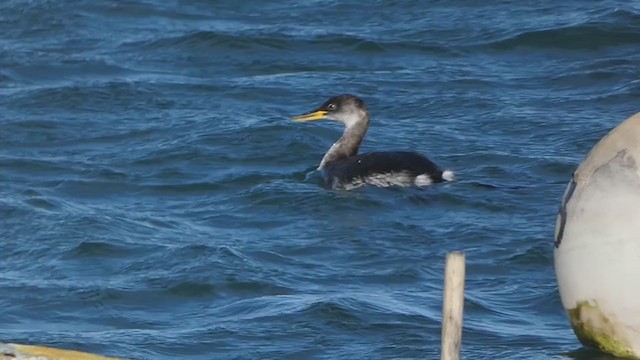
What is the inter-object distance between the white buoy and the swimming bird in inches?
237

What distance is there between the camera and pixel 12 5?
22922 mm

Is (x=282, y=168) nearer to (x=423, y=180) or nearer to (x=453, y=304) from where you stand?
(x=423, y=180)

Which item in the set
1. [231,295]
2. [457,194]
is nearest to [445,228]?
[457,194]

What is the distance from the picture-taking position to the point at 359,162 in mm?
15695

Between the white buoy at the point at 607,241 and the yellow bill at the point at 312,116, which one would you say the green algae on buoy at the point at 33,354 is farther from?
the yellow bill at the point at 312,116

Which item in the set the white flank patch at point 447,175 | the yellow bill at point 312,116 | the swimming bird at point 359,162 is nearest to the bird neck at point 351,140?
the swimming bird at point 359,162

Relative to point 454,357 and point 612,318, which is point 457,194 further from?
point 454,357

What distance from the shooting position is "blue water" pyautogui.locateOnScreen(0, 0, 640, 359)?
11.3 meters

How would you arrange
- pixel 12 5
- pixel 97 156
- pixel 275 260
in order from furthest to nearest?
pixel 12 5, pixel 97 156, pixel 275 260

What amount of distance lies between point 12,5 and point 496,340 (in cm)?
1355

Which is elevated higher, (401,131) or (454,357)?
(454,357)

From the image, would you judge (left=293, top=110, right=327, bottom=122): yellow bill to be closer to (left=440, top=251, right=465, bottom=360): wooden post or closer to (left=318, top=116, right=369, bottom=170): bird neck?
(left=318, top=116, right=369, bottom=170): bird neck

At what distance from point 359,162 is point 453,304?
892 cm

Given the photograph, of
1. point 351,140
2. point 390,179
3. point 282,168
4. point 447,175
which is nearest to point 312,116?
point 351,140
